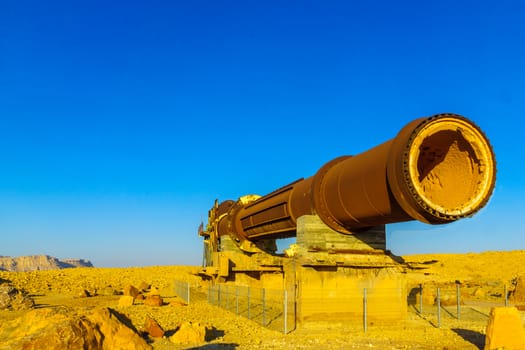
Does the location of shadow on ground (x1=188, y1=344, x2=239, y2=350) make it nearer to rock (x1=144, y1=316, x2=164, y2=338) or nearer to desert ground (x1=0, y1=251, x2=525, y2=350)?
desert ground (x1=0, y1=251, x2=525, y2=350)

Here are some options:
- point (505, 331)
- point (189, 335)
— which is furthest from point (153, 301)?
point (505, 331)

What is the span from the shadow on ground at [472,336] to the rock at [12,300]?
1963 centimetres

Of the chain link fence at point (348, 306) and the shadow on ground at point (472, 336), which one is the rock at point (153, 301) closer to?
the chain link fence at point (348, 306)

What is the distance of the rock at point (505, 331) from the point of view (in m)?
10.5

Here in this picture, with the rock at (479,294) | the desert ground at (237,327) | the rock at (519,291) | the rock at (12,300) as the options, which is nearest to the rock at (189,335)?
the desert ground at (237,327)

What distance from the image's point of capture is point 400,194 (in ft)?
32.4

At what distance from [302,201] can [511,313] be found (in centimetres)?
700

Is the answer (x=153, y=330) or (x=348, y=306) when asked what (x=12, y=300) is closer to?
(x=153, y=330)

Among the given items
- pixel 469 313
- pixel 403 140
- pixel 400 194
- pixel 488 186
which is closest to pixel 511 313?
pixel 488 186

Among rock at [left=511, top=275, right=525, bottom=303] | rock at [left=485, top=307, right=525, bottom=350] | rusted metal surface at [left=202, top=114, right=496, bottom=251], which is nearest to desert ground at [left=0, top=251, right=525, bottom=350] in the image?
rock at [left=511, top=275, right=525, bottom=303]

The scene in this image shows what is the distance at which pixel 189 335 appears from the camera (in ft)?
39.6

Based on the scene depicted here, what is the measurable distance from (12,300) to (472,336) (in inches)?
805

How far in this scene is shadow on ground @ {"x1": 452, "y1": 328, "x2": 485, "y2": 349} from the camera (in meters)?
12.2

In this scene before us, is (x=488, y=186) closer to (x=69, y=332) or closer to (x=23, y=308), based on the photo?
(x=69, y=332)
